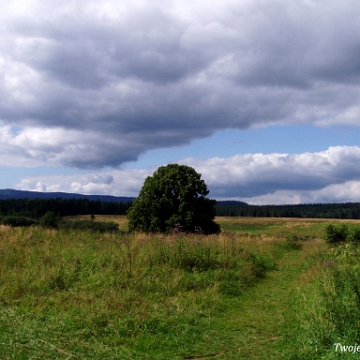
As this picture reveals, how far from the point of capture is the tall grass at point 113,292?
564 centimetres

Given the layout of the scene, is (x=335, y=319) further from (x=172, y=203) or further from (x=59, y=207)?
(x=59, y=207)

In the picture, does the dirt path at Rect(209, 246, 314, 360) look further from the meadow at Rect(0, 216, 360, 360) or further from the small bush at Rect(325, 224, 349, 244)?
the small bush at Rect(325, 224, 349, 244)

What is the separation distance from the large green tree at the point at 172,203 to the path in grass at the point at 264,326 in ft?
86.6

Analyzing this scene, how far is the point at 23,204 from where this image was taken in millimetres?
109938

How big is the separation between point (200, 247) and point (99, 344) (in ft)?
23.6

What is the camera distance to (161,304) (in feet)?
25.7

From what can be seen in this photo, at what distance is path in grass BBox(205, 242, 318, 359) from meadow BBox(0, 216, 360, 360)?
0.02 m

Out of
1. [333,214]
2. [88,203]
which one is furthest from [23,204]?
[333,214]

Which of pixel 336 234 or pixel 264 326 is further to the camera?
pixel 336 234

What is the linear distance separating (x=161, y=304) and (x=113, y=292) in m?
1.08

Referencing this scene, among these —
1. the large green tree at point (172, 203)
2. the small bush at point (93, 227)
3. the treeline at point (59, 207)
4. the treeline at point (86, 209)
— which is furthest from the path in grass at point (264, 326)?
the treeline at point (59, 207)

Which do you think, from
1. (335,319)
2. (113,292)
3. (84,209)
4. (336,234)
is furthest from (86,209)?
(335,319)

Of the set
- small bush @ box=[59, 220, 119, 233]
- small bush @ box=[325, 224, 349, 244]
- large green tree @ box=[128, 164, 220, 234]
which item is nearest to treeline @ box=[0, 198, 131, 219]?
large green tree @ box=[128, 164, 220, 234]

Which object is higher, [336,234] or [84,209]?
[336,234]
